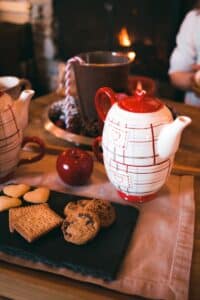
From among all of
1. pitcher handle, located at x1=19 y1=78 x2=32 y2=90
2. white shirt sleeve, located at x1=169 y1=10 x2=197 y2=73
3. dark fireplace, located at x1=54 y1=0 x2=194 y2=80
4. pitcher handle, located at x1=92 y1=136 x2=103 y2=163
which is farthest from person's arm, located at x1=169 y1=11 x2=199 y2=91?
pitcher handle, located at x1=92 y1=136 x2=103 y2=163

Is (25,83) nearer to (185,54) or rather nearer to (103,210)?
(103,210)

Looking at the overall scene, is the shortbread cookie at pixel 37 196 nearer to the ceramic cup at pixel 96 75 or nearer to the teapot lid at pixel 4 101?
the teapot lid at pixel 4 101

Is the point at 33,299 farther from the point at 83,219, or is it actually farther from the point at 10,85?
the point at 10,85

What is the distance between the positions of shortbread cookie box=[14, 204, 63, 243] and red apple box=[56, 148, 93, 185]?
11 centimetres

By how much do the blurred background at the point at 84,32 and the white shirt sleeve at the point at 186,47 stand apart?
534mm

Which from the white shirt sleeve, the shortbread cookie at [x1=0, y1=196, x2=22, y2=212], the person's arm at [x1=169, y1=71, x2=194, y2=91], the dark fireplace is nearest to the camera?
the shortbread cookie at [x1=0, y1=196, x2=22, y2=212]

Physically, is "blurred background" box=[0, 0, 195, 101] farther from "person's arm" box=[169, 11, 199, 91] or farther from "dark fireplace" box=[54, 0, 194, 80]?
"person's arm" box=[169, 11, 199, 91]

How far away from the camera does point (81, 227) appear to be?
0.52m

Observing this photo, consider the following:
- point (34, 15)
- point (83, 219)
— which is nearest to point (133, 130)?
point (83, 219)

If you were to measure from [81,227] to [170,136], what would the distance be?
189mm

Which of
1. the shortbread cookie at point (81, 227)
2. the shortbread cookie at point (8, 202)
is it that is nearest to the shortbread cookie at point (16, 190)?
the shortbread cookie at point (8, 202)

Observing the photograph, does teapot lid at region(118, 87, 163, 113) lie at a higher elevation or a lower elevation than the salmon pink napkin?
higher

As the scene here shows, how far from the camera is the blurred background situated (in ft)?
7.34

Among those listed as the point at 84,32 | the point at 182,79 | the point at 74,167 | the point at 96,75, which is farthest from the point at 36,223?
the point at 84,32
